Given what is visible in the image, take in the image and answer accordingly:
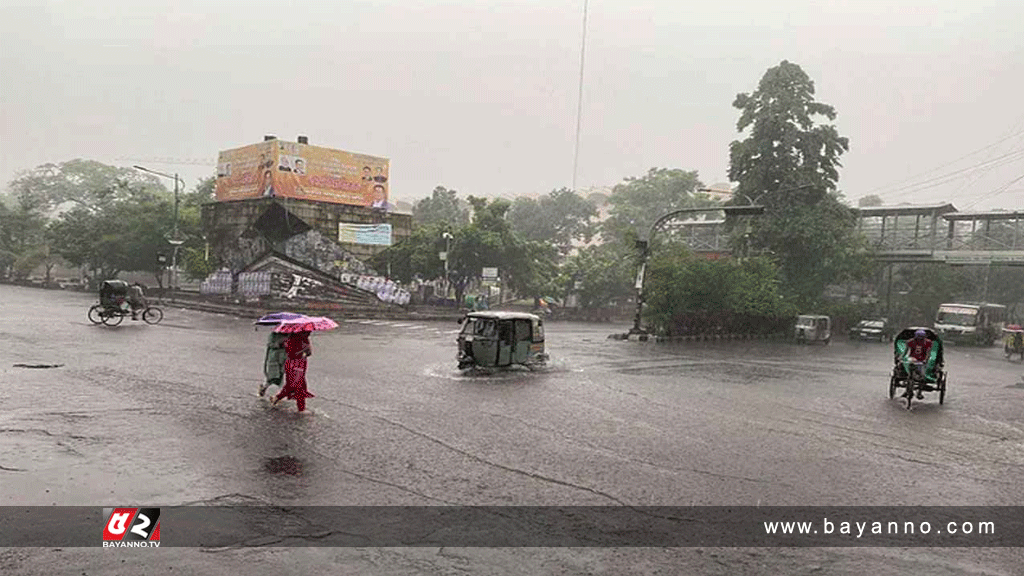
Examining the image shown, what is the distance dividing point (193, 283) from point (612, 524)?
65.2m

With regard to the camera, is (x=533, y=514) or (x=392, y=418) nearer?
(x=533, y=514)

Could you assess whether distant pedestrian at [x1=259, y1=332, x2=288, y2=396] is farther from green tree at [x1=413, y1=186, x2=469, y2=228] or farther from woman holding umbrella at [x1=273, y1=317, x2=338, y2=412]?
green tree at [x1=413, y1=186, x2=469, y2=228]

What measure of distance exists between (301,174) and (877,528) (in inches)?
1761

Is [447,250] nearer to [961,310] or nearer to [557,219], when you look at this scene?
[961,310]

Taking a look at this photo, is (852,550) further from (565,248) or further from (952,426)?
(565,248)

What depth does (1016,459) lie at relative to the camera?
32.8 ft

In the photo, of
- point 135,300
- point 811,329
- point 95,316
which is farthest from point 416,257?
point 811,329

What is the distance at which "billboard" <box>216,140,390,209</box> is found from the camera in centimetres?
4562

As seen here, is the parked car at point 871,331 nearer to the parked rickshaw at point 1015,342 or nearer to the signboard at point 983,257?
the signboard at point 983,257

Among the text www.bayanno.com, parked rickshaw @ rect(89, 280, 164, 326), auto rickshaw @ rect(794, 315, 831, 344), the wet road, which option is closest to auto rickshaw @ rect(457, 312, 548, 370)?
the wet road

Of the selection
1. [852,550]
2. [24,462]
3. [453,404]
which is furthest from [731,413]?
[24,462]

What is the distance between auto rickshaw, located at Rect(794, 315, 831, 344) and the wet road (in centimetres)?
1983

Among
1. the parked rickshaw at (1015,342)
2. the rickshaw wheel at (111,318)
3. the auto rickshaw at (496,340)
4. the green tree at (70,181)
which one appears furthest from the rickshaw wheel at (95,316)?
the green tree at (70,181)

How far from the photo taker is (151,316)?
2730 cm
